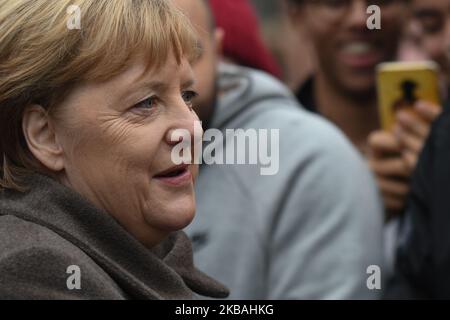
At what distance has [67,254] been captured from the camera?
70.7 inches

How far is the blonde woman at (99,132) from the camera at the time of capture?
1.89 m

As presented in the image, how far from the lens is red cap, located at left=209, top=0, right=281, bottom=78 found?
411cm

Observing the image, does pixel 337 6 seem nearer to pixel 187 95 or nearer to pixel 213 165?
pixel 213 165

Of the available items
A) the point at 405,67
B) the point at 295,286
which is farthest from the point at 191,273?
the point at 405,67

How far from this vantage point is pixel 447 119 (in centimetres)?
321

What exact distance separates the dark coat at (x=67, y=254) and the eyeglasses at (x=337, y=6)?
222cm

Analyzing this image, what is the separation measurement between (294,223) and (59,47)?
1398 millimetres

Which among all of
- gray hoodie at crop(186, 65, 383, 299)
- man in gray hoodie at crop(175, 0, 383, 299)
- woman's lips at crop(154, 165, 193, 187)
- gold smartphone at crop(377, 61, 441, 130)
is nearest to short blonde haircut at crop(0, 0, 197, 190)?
woman's lips at crop(154, 165, 193, 187)

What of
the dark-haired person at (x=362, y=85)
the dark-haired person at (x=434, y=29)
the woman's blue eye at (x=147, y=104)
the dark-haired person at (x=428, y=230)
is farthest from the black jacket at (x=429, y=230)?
the woman's blue eye at (x=147, y=104)

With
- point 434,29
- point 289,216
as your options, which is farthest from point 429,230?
point 434,29

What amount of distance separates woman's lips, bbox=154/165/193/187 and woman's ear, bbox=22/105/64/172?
20cm

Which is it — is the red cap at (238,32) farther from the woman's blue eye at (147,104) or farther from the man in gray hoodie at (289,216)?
the woman's blue eye at (147,104)

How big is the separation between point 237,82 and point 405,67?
61cm
